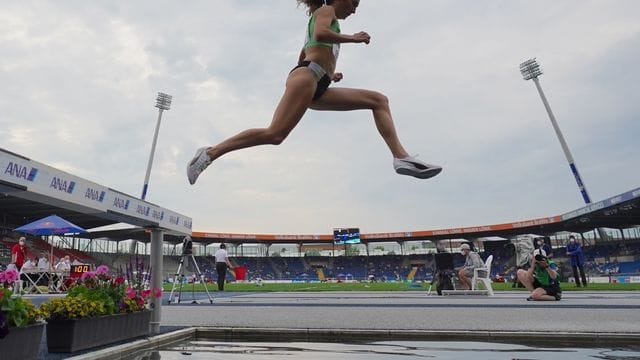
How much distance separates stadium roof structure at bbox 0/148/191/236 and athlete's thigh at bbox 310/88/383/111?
7.29ft

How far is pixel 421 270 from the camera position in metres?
61.3

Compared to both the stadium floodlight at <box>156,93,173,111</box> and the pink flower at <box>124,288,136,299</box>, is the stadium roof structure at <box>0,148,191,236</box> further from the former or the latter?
the stadium floodlight at <box>156,93,173,111</box>

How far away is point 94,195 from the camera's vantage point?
171 inches

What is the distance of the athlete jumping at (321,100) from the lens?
2.69m

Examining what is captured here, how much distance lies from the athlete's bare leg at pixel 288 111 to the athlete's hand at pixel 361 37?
33cm

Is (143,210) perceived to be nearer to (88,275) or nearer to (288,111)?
(88,275)

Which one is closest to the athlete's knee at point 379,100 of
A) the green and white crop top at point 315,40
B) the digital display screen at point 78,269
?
the green and white crop top at point 315,40

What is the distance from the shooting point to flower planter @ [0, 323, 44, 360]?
11.1ft

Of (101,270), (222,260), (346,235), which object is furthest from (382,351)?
(346,235)

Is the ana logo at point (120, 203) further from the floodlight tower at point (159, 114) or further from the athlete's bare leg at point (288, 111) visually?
the floodlight tower at point (159, 114)

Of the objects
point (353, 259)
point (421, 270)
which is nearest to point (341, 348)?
point (421, 270)

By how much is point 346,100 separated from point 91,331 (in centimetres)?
341

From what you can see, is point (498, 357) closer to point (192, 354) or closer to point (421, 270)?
point (192, 354)

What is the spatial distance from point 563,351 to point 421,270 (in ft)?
194
